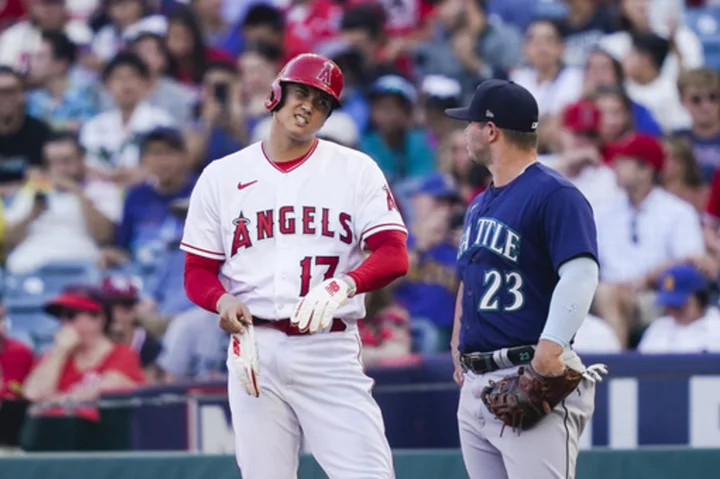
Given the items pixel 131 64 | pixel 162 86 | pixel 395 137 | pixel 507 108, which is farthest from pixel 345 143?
pixel 507 108

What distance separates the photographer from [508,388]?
451cm

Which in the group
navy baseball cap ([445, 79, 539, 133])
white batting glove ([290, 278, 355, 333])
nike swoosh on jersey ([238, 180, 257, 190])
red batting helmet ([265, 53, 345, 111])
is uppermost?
red batting helmet ([265, 53, 345, 111])

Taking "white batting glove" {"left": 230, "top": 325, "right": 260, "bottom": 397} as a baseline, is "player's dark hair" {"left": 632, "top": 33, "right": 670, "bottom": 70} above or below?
above

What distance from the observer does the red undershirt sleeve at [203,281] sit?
4.85 metres

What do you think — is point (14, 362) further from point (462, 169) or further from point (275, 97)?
point (275, 97)

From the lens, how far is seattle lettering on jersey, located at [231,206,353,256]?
4.89 meters

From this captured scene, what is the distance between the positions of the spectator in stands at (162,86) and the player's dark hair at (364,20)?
4.71ft

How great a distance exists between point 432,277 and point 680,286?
1.68 meters

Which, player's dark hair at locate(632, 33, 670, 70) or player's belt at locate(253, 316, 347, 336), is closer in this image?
player's belt at locate(253, 316, 347, 336)

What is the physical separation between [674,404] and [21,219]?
530cm

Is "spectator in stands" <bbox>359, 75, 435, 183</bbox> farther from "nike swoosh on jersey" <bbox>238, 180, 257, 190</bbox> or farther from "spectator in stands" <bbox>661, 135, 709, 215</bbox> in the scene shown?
"nike swoosh on jersey" <bbox>238, 180, 257, 190</bbox>

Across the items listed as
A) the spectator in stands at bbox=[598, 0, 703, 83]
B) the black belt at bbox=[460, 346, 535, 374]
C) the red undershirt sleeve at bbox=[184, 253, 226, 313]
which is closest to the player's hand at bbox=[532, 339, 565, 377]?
the black belt at bbox=[460, 346, 535, 374]

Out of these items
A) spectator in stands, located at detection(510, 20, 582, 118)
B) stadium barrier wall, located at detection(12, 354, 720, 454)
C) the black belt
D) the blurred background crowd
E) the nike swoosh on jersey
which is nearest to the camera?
the black belt

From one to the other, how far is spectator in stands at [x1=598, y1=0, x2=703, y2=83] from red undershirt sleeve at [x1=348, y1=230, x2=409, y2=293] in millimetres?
6171
